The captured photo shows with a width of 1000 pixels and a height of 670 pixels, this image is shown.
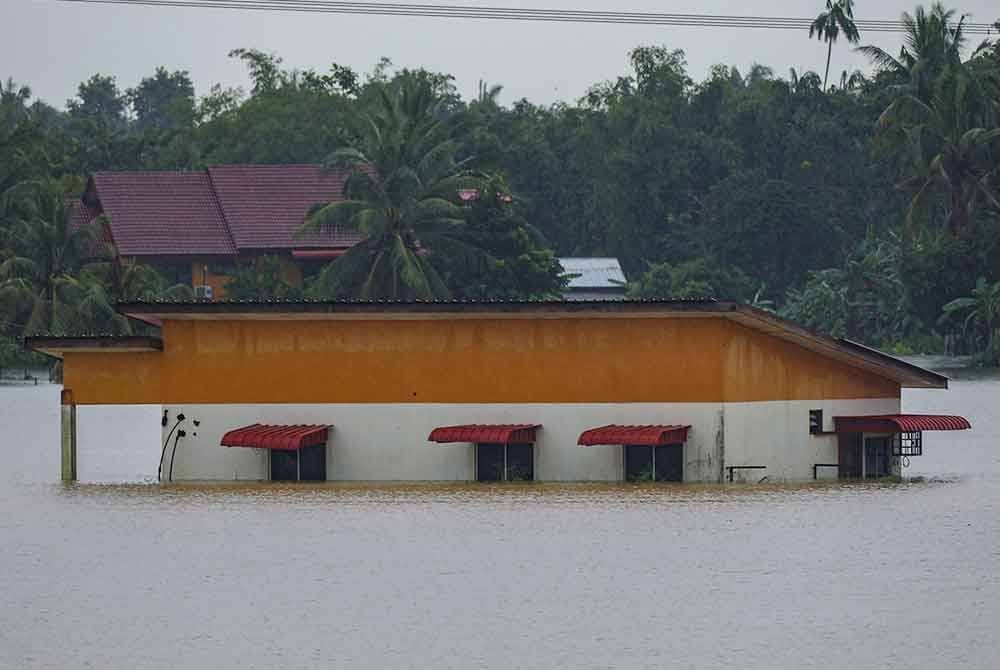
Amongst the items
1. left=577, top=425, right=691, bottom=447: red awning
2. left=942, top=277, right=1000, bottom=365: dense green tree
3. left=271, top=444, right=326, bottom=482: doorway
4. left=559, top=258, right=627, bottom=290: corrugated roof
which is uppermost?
left=559, top=258, right=627, bottom=290: corrugated roof

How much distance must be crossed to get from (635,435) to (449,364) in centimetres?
413

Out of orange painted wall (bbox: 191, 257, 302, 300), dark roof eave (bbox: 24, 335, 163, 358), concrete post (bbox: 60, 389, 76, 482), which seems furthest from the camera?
orange painted wall (bbox: 191, 257, 302, 300)

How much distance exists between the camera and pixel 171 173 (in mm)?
112562

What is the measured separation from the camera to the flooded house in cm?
4516

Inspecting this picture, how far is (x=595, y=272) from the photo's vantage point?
392 feet

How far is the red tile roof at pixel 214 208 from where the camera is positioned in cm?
10650

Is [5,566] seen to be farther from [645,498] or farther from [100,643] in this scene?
[645,498]

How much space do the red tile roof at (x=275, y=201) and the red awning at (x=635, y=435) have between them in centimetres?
6119

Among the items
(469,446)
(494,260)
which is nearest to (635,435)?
(469,446)

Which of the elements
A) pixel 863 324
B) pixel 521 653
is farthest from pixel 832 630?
pixel 863 324

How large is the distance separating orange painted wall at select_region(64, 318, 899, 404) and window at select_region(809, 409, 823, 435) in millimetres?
601

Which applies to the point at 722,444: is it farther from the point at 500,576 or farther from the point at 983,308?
the point at 983,308

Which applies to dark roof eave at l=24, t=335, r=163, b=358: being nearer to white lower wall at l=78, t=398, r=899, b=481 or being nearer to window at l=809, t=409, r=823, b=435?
white lower wall at l=78, t=398, r=899, b=481

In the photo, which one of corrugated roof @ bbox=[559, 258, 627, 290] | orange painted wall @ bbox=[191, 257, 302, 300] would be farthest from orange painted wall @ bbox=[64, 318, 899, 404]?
corrugated roof @ bbox=[559, 258, 627, 290]
